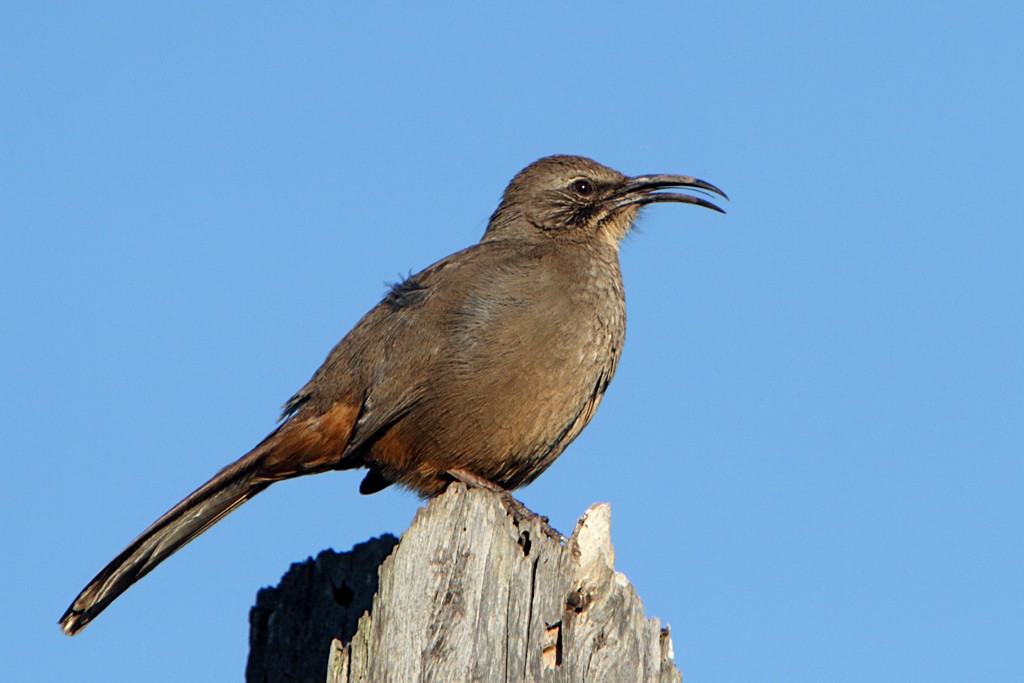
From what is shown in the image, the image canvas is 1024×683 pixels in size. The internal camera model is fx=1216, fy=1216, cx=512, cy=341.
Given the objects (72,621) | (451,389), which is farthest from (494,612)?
(72,621)

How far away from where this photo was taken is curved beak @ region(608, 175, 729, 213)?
23.0 feet

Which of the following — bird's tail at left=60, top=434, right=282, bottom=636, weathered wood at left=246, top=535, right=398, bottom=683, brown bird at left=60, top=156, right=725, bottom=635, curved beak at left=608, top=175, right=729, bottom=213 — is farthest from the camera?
curved beak at left=608, top=175, right=729, bottom=213

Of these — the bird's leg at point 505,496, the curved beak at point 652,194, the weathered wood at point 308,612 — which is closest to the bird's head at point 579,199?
the curved beak at point 652,194

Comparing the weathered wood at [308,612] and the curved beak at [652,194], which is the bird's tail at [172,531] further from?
the curved beak at [652,194]

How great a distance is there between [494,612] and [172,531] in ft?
8.09

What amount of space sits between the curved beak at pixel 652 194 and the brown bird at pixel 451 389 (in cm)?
71

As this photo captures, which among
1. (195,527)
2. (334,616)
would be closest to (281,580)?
(334,616)

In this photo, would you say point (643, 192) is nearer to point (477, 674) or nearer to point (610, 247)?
point (610, 247)

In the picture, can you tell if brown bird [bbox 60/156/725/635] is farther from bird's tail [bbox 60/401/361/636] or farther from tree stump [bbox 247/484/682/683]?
tree stump [bbox 247/484/682/683]

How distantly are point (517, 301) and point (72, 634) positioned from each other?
253 centimetres

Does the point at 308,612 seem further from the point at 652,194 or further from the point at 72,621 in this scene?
the point at 652,194

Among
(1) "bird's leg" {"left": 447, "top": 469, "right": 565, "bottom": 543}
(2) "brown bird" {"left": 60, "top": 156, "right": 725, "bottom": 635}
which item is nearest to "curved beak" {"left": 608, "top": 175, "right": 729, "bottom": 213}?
(2) "brown bird" {"left": 60, "top": 156, "right": 725, "bottom": 635}

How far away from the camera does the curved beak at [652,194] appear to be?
7000 millimetres

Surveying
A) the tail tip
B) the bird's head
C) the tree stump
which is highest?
the bird's head
